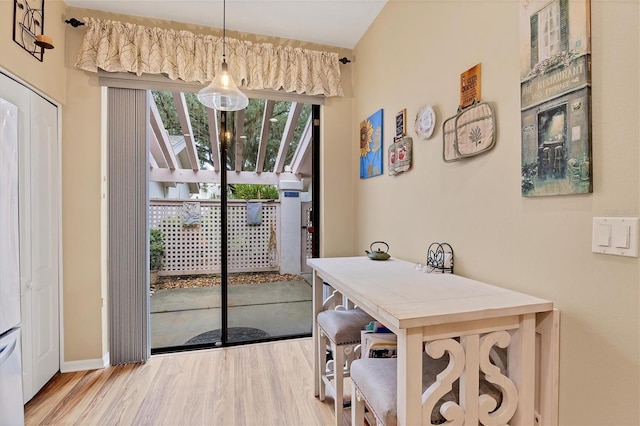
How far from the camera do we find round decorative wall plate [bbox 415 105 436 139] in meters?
1.69

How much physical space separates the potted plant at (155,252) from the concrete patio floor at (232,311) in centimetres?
23

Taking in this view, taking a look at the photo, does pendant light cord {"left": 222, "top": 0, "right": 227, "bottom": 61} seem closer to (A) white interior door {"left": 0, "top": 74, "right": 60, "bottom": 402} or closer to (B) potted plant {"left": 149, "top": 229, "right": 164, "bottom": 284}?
(A) white interior door {"left": 0, "top": 74, "right": 60, "bottom": 402}

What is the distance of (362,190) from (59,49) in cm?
242

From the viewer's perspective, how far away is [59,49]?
220cm

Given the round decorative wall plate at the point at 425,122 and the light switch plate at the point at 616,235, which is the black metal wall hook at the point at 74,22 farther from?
the light switch plate at the point at 616,235

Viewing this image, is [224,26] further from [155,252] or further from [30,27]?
[155,252]

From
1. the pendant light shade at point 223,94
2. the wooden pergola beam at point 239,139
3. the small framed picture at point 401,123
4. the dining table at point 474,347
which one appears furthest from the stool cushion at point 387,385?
the wooden pergola beam at point 239,139

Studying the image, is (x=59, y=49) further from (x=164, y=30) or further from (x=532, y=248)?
(x=532, y=248)

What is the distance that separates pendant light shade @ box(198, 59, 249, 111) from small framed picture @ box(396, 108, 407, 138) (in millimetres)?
996

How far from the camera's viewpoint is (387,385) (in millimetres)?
1097

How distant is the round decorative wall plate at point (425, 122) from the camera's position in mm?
1685

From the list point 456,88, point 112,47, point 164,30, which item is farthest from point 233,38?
point 456,88

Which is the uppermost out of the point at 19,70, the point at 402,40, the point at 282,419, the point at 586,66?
the point at 402,40

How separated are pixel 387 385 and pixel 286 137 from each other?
2.52 metres
